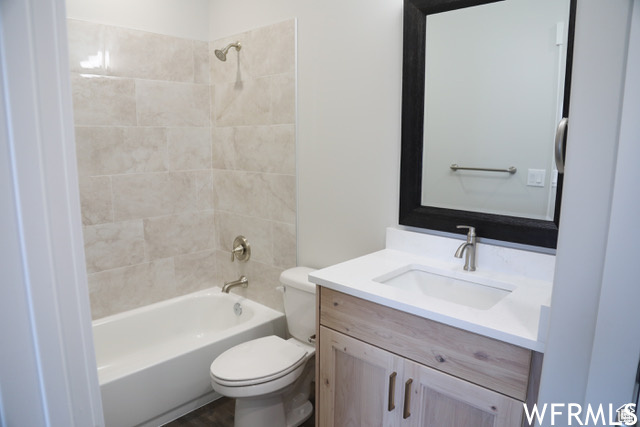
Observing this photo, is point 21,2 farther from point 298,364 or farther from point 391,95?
point 298,364

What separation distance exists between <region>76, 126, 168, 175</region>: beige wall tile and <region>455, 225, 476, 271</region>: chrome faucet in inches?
73.1

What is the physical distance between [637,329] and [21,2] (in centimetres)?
85

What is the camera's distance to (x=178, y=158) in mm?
2670

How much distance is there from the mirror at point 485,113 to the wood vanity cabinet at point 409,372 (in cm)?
56

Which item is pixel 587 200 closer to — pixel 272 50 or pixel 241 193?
pixel 272 50

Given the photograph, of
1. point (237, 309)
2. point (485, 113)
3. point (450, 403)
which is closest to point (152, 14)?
point (237, 309)

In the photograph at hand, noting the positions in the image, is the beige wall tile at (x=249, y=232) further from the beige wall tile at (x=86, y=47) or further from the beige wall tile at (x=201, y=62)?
the beige wall tile at (x=86, y=47)

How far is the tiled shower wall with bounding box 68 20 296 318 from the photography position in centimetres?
232

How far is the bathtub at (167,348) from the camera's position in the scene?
1996 millimetres

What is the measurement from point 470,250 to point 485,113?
1.79ft

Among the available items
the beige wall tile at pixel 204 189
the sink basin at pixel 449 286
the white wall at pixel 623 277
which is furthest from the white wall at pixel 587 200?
the beige wall tile at pixel 204 189

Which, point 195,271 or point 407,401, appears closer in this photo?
point 407,401

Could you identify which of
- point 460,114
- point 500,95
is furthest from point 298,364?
point 500,95

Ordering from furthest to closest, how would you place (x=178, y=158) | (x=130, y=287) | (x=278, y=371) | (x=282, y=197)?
(x=178, y=158) → (x=130, y=287) → (x=282, y=197) → (x=278, y=371)
